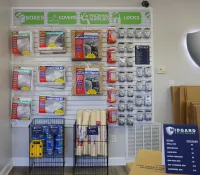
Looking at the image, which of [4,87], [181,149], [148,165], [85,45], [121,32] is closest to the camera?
[181,149]

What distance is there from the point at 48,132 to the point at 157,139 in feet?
5.33

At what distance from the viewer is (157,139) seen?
3.51 meters

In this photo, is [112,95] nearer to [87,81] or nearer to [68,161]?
[87,81]

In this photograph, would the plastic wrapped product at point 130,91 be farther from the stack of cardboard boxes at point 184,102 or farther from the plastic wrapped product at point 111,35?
the plastic wrapped product at point 111,35

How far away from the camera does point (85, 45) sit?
3.33 meters

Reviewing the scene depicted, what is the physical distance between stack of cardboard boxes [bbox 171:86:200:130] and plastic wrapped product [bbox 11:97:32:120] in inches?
84.5

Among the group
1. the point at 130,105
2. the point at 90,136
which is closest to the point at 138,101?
the point at 130,105

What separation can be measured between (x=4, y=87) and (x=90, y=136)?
4.48ft

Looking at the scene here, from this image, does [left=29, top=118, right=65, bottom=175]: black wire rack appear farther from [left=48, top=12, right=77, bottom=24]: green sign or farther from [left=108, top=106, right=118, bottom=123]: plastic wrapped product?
[left=48, top=12, right=77, bottom=24]: green sign

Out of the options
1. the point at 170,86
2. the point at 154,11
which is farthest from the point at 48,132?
the point at 154,11

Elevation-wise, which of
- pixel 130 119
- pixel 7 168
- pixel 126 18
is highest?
pixel 126 18

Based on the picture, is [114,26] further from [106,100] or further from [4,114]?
[4,114]

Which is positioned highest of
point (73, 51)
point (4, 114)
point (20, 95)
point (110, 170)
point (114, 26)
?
point (114, 26)

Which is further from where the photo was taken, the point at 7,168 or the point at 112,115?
the point at 112,115
